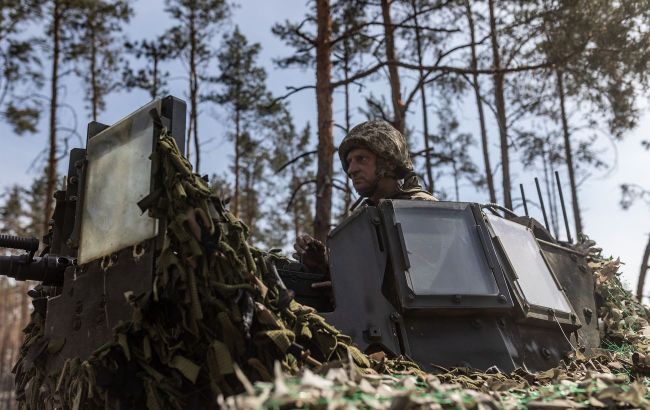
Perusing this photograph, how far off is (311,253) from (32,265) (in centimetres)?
173

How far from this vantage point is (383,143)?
5082mm

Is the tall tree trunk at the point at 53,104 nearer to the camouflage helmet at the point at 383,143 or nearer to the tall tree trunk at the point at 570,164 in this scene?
the camouflage helmet at the point at 383,143

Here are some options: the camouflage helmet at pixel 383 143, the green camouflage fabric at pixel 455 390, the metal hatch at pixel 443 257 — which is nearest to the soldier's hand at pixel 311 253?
the metal hatch at pixel 443 257

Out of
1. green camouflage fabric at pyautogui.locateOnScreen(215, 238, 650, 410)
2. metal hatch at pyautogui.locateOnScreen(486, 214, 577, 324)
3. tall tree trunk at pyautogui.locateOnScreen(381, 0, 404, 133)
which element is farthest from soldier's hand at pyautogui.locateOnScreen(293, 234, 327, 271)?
tall tree trunk at pyautogui.locateOnScreen(381, 0, 404, 133)

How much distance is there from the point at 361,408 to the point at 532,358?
2027 mm

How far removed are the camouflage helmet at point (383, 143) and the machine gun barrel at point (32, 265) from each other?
92.7 inches

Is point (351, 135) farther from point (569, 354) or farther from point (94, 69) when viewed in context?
point (94, 69)

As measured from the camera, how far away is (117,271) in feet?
9.78

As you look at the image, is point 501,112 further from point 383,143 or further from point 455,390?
point 455,390

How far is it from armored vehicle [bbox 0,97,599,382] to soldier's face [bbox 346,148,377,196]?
3.22 feet

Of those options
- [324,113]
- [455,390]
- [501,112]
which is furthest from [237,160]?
[455,390]

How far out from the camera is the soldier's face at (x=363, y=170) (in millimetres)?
5105

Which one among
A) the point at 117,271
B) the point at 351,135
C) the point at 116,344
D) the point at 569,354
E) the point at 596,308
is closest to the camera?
the point at 116,344

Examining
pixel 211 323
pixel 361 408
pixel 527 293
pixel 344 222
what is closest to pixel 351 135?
pixel 344 222
